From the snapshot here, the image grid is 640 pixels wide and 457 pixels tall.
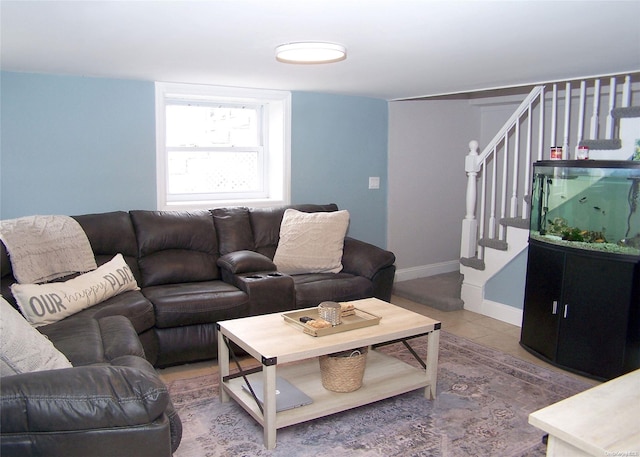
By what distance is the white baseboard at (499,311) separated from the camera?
4.28 metres

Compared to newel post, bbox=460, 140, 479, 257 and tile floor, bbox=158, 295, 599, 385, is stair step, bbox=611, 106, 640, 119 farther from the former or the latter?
tile floor, bbox=158, 295, 599, 385

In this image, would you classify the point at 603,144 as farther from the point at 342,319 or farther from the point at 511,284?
the point at 342,319

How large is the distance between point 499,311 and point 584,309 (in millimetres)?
1193

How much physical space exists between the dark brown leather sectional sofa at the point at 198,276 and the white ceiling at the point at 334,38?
1.08 metres

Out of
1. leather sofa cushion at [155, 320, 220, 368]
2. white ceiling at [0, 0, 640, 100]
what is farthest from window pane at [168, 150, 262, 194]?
leather sofa cushion at [155, 320, 220, 368]

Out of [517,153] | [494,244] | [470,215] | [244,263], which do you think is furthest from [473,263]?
[244,263]

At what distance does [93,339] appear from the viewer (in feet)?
8.11

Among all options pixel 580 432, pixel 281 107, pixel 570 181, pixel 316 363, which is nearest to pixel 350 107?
pixel 281 107

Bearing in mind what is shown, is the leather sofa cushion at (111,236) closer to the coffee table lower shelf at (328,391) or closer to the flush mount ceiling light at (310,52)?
the coffee table lower shelf at (328,391)

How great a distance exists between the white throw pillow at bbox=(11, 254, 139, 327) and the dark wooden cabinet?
2682mm

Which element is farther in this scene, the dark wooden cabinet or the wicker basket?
the dark wooden cabinet

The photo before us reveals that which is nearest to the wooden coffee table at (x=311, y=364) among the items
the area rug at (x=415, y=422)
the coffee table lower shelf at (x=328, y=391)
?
the coffee table lower shelf at (x=328, y=391)

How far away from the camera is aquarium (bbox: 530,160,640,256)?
121 inches

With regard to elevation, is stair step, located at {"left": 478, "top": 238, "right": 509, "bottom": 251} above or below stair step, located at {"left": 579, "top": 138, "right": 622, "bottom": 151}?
below
